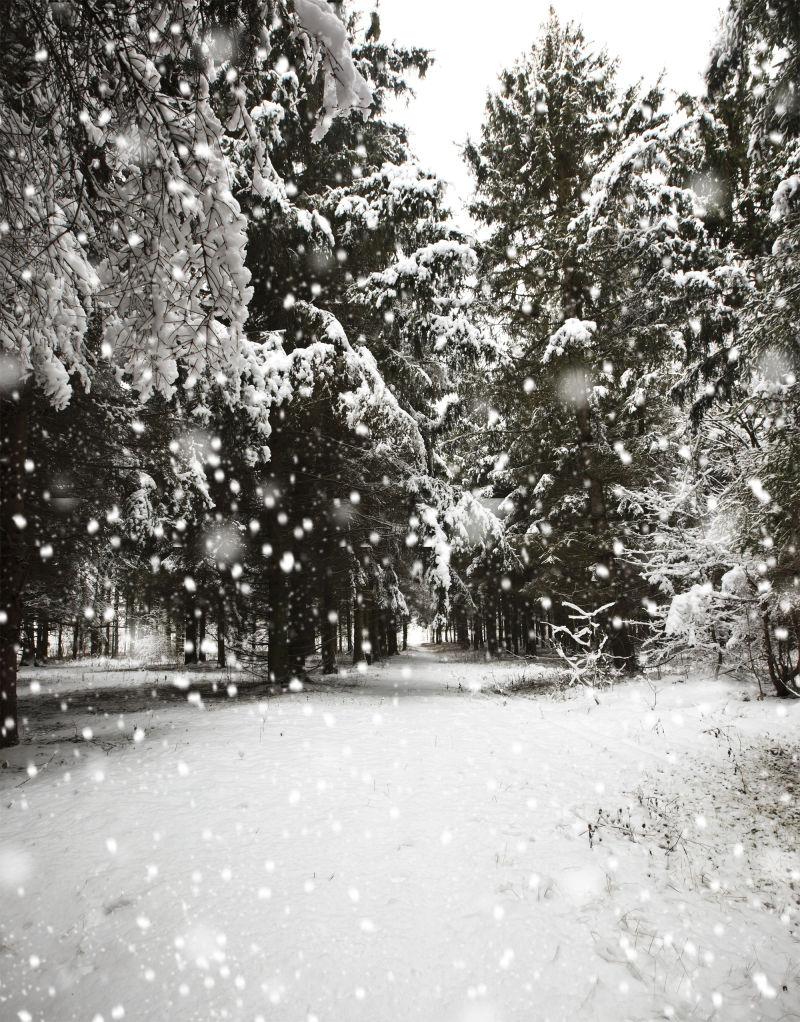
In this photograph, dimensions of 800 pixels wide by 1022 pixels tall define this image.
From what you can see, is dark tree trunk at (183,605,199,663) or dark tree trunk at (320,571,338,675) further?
dark tree trunk at (183,605,199,663)

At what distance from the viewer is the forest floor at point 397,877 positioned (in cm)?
283

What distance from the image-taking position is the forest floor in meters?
2.83

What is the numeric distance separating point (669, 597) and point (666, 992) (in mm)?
11086

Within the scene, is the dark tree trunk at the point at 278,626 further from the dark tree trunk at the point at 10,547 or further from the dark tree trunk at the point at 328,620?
the dark tree trunk at the point at 10,547

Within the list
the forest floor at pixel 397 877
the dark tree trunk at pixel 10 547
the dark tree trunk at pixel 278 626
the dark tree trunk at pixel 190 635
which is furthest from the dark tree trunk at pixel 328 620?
the dark tree trunk at pixel 10 547

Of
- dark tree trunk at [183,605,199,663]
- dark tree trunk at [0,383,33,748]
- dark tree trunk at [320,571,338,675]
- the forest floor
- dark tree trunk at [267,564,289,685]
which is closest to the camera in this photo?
the forest floor

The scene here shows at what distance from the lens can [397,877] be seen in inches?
148

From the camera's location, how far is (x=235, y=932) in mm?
3172

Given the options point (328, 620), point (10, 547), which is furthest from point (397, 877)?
point (328, 620)

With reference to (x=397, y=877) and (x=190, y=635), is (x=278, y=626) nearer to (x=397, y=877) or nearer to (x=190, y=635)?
(x=397, y=877)

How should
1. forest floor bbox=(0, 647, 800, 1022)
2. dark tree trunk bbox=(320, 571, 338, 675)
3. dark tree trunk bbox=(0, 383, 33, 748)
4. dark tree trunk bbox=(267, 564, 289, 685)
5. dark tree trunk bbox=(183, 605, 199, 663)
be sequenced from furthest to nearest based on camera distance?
1. dark tree trunk bbox=(183, 605, 199, 663)
2. dark tree trunk bbox=(320, 571, 338, 675)
3. dark tree trunk bbox=(267, 564, 289, 685)
4. dark tree trunk bbox=(0, 383, 33, 748)
5. forest floor bbox=(0, 647, 800, 1022)

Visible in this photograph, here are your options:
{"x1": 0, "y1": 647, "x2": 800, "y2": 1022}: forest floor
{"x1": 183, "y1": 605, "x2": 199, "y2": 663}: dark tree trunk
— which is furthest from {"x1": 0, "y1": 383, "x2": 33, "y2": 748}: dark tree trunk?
{"x1": 183, "y1": 605, "x2": 199, "y2": 663}: dark tree trunk

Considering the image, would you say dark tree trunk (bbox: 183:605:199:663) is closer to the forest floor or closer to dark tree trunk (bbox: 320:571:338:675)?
dark tree trunk (bbox: 320:571:338:675)

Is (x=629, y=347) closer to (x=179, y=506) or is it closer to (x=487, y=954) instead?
(x=179, y=506)
